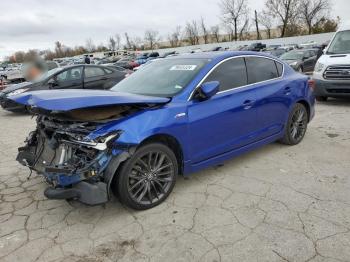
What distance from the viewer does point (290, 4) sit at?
58.8 meters

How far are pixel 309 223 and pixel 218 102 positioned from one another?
1685 millimetres

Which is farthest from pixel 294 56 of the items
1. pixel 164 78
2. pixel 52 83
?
pixel 164 78

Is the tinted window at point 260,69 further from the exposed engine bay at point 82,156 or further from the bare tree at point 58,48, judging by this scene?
the bare tree at point 58,48

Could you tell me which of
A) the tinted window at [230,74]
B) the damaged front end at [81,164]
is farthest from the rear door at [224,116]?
the damaged front end at [81,164]

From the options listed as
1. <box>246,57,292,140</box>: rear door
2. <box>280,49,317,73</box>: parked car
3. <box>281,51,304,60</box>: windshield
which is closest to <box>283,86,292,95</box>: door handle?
<box>246,57,292,140</box>: rear door

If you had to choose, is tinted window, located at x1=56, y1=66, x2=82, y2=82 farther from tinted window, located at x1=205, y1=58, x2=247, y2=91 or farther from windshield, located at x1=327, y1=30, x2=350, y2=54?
windshield, located at x1=327, y1=30, x2=350, y2=54

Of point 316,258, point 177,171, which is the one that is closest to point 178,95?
point 177,171

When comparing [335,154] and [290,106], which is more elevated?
[290,106]

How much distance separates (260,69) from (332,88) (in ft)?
15.1

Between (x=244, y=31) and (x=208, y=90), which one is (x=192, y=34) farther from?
(x=208, y=90)

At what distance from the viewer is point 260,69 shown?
4922 millimetres

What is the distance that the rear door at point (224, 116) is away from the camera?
3.91 meters

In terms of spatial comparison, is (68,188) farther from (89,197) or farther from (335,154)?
(335,154)

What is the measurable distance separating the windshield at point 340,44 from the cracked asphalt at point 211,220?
16.5 ft
